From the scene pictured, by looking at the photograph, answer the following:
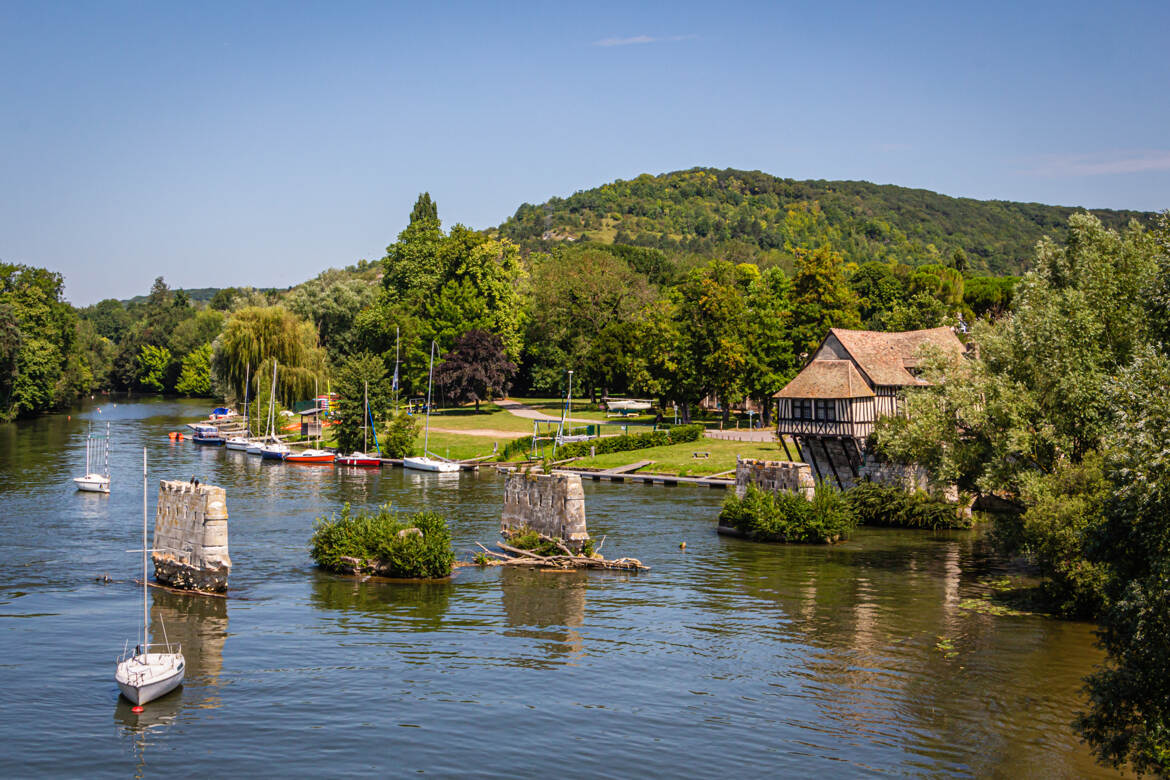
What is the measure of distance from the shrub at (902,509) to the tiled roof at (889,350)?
6162mm

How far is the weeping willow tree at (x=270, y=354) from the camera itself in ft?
309

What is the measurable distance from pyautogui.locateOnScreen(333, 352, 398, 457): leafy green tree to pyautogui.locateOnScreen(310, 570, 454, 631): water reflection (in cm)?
4295

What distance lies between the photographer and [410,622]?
1267 inches

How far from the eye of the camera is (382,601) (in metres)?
35.0

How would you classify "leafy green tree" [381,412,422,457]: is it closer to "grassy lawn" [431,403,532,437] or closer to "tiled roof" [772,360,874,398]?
"grassy lawn" [431,403,532,437]

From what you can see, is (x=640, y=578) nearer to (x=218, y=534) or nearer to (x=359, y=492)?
(x=218, y=534)

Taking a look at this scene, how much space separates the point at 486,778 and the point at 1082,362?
24417 mm

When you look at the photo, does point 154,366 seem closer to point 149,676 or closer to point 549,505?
point 549,505

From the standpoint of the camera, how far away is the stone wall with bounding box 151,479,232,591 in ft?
112

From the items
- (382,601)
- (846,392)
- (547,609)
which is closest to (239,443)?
(846,392)

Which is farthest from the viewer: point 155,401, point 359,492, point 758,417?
point 155,401

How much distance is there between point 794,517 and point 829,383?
10.4 meters

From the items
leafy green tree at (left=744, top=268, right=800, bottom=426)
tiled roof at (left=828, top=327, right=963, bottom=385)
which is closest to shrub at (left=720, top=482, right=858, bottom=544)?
tiled roof at (left=828, top=327, right=963, bottom=385)

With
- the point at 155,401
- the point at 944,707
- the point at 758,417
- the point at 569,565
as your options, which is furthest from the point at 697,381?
the point at 155,401
